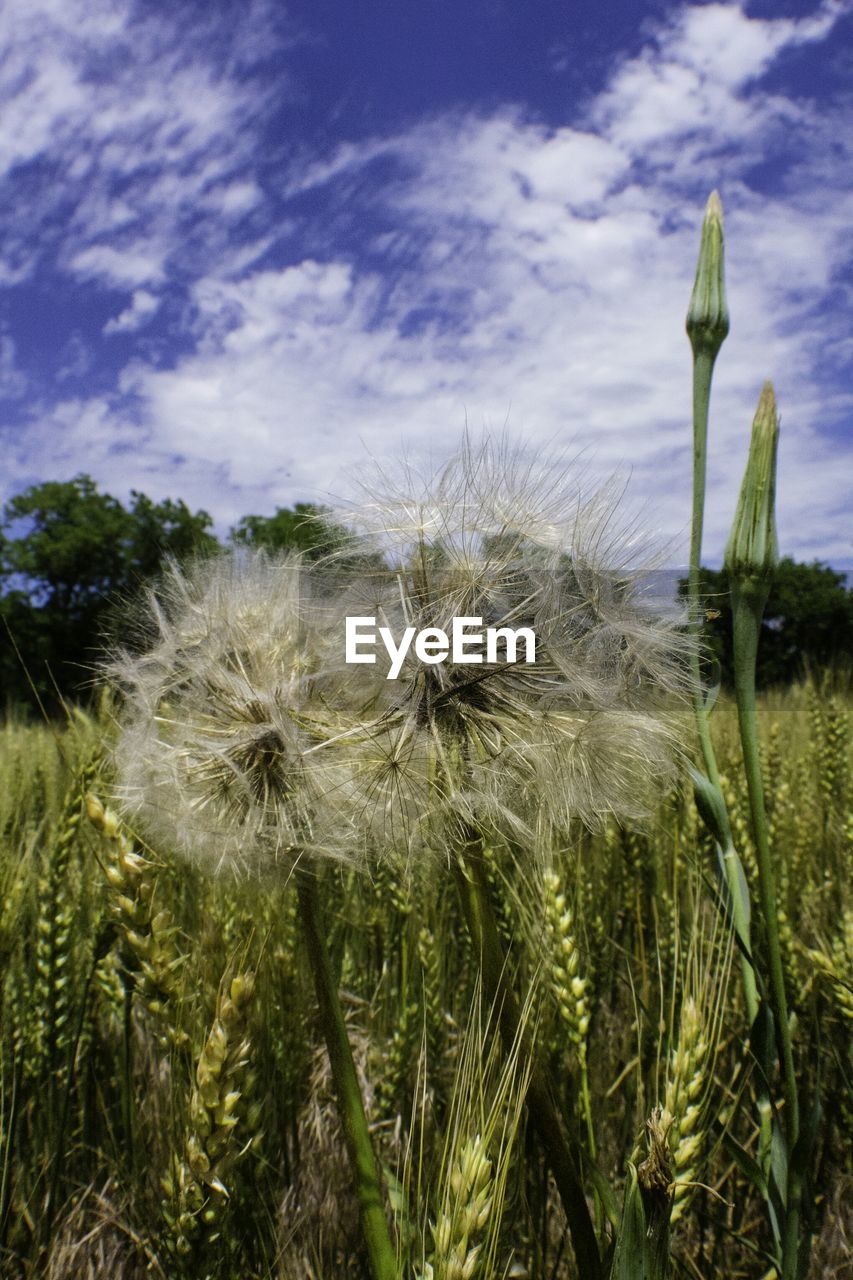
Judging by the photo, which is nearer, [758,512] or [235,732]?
[758,512]

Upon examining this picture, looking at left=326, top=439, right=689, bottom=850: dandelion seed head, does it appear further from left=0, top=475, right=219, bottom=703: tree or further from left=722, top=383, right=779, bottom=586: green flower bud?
left=0, top=475, right=219, bottom=703: tree

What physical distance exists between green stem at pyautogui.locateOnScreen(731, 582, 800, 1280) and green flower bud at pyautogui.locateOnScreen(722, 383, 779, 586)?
3 cm

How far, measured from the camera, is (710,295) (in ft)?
4.83

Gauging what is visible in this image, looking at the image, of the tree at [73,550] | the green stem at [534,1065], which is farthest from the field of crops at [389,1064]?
the tree at [73,550]

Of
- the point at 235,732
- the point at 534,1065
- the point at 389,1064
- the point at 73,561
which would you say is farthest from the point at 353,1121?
the point at 73,561

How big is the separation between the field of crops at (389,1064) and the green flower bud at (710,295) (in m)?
0.98

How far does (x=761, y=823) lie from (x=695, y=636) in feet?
1.16

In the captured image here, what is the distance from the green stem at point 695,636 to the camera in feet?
4.45

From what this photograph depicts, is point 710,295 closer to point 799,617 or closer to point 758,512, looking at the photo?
point 758,512

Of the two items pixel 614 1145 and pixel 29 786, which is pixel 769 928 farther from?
pixel 29 786

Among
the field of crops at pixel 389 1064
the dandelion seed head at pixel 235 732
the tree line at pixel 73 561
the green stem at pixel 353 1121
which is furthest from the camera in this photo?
the tree line at pixel 73 561

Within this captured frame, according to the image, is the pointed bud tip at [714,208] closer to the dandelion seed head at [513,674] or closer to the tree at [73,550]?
the dandelion seed head at [513,674]

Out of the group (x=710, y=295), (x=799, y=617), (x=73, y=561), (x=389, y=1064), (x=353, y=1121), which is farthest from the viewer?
(x=73, y=561)

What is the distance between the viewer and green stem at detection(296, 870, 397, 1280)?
1216mm
